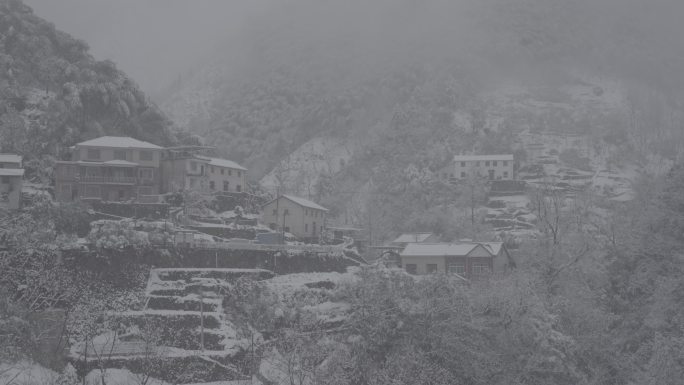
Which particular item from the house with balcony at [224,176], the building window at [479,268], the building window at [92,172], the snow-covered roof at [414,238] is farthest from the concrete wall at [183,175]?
the building window at [479,268]

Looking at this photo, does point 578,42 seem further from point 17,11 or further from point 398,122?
point 17,11

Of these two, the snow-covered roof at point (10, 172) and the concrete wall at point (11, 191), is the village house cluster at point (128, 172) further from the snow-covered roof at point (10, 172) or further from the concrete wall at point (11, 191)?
the snow-covered roof at point (10, 172)

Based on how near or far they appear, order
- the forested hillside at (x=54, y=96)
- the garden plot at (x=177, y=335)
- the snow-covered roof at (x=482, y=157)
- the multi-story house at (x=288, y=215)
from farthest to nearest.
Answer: the snow-covered roof at (x=482, y=157)
the multi-story house at (x=288, y=215)
the forested hillside at (x=54, y=96)
the garden plot at (x=177, y=335)

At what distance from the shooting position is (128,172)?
6062cm

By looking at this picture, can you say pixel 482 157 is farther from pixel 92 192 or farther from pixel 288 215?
pixel 92 192

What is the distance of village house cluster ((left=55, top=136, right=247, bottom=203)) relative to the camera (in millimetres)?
58844

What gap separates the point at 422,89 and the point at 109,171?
84.5 m

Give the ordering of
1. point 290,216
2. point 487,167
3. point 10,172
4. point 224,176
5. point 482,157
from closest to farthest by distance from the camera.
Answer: point 10,172 < point 290,216 < point 224,176 < point 487,167 < point 482,157

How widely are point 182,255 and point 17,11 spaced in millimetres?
43260

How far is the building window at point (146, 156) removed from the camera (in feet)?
204

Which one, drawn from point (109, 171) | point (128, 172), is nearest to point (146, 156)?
point (128, 172)

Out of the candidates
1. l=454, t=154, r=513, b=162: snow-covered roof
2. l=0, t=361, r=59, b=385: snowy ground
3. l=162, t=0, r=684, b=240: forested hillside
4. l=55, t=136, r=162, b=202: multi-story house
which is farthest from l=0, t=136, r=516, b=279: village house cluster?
l=454, t=154, r=513, b=162: snow-covered roof

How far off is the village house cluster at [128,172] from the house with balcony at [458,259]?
2082 cm

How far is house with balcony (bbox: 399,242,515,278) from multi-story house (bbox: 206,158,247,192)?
744 inches
